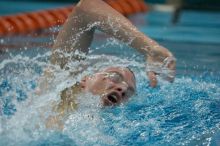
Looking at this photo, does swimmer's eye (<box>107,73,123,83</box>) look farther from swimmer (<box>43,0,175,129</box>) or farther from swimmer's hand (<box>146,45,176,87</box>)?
swimmer's hand (<box>146,45,176,87</box>)

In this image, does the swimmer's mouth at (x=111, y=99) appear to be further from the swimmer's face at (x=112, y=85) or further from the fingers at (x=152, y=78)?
the fingers at (x=152, y=78)

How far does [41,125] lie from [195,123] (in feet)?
2.15

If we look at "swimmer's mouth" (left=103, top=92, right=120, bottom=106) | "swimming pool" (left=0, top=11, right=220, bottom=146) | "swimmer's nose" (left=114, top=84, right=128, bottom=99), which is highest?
"swimmer's nose" (left=114, top=84, right=128, bottom=99)

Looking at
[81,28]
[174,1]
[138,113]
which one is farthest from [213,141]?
[174,1]

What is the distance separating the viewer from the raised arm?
2.22 metres

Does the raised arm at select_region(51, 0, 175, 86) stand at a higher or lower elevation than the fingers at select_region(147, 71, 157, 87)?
higher

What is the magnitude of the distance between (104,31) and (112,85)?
0.28 meters

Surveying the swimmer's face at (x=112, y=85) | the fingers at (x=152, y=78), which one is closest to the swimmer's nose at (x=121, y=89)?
the swimmer's face at (x=112, y=85)

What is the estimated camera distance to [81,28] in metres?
2.41

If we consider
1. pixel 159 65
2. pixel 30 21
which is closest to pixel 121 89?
pixel 159 65

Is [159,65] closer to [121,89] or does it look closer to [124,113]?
[121,89]

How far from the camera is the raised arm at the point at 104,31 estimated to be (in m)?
2.22

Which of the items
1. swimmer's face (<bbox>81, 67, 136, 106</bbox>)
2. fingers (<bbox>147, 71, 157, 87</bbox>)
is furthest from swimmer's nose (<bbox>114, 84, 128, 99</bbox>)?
fingers (<bbox>147, 71, 157, 87</bbox>)

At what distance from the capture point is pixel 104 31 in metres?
2.36
